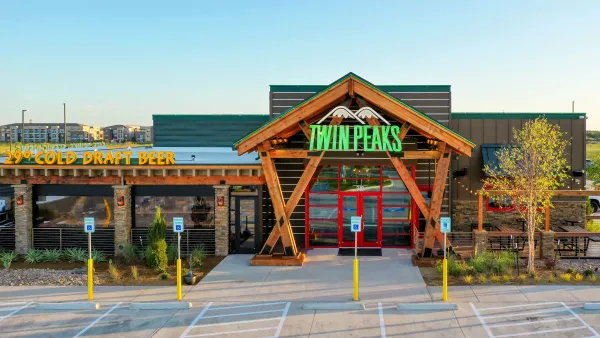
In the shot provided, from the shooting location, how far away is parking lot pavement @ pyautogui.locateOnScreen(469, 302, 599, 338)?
12227 millimetres

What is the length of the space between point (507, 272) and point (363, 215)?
6641mm

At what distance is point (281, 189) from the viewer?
2220 centimetres

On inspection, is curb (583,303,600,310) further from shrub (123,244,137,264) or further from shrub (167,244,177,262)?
shrub (123,244,137,264)

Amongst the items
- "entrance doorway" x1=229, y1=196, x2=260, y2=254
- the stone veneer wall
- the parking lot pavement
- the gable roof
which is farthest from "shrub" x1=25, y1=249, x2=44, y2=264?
the stone veneer wall

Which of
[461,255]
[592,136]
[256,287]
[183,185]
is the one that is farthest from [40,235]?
[592,136]

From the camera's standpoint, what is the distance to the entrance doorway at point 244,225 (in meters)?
21.0

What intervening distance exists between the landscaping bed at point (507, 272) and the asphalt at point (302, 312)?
0.54m

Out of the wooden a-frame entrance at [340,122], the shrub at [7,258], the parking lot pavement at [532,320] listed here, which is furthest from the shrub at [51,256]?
the parking lot pavement at [532,320]

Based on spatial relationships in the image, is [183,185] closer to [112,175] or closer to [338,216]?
[112,175]

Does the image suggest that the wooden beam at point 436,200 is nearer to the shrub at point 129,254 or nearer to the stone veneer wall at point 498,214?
the stone veneer wall at point 498,214

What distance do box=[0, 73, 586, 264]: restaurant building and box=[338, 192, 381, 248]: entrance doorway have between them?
4 cm

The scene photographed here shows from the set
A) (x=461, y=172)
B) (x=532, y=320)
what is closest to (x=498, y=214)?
(x=461, y=172)

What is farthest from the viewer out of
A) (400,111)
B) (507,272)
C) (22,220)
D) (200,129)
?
(200,129)

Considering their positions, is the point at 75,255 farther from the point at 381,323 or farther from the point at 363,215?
the point at 381,323
